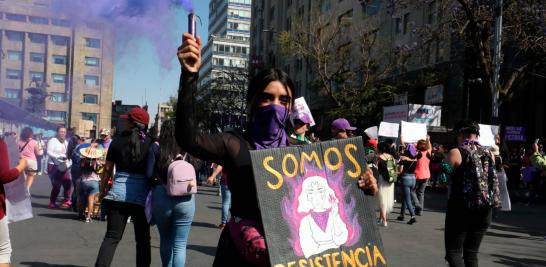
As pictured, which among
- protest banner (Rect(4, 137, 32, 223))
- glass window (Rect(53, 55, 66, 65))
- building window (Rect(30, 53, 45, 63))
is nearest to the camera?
protest banner (Rect(4, 137, 32, 223))

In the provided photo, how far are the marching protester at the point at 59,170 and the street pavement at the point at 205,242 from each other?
40 centimetres

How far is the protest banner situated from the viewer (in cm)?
467

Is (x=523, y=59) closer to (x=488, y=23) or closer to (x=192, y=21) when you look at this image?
(x=488, y=23)

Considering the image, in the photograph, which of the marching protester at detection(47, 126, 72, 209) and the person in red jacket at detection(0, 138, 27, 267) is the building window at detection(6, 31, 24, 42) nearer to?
the person in red jacket at detection(0, 138, 27, 267)

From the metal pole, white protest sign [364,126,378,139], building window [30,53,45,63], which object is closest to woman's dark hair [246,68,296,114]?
building window [30,53,45,63]

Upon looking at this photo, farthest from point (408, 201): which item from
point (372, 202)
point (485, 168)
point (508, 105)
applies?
point (508, 105)

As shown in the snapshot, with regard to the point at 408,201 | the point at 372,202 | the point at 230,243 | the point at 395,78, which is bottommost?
the point at 408,201

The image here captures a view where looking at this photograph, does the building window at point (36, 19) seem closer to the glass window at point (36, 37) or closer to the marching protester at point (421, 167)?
the glass window at point (36, 37)

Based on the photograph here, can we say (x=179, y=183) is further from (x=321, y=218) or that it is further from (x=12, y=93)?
(x=321, y=218)

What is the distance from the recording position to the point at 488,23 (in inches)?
781

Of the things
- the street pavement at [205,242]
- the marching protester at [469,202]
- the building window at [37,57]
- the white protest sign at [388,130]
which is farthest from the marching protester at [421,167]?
the building window at [37,57]

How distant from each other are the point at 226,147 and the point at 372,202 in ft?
2.34

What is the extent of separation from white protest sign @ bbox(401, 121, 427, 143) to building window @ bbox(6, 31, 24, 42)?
35.0 feet

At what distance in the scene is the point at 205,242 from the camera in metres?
8.60
